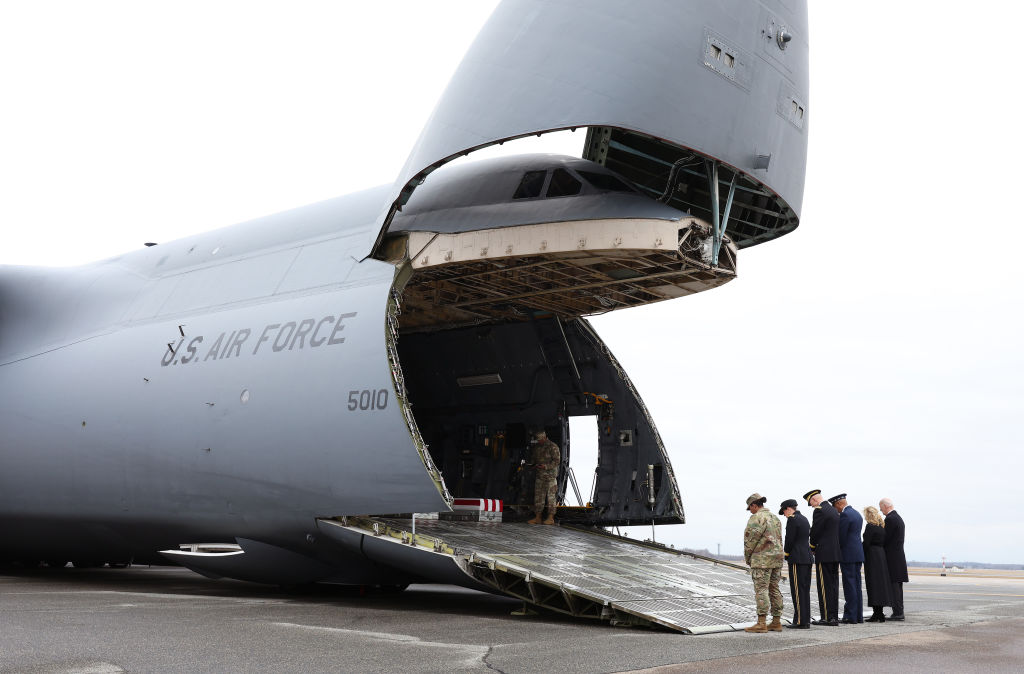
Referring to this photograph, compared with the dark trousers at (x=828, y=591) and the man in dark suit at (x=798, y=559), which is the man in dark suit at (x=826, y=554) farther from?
the man in dark suit at (x=798, y=559)

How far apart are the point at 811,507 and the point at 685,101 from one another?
16.1 feet

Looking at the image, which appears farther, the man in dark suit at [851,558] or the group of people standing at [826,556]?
the man in dark suit at [851,558]

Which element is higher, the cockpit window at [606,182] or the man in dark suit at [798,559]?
the cockpit window at [606,182]

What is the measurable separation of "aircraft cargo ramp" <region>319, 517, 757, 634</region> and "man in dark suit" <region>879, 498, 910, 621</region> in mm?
1709

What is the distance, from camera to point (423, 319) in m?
16.4

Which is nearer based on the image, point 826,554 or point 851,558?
point 826,554

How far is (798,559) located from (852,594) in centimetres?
108

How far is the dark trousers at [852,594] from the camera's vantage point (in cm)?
1116

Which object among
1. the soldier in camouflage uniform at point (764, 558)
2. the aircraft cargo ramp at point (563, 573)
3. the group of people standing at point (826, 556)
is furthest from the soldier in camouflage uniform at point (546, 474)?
the soldier in camouflage uniform at point (764, 558)

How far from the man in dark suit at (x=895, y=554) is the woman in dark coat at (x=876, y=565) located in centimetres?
7

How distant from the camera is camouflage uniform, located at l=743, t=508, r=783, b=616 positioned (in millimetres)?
9703

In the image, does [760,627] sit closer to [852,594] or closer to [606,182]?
[852,594]

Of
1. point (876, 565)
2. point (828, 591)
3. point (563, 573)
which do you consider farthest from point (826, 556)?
point (563, 573)

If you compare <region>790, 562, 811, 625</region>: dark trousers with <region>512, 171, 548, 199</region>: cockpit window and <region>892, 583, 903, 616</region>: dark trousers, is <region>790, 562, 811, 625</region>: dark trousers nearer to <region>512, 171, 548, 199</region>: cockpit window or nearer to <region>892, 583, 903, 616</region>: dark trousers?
<region>892, 583, 903, 616</region>: dark trousers
